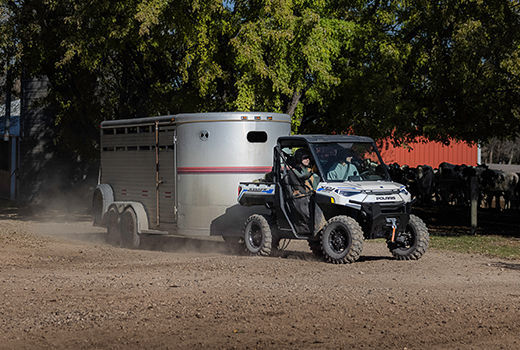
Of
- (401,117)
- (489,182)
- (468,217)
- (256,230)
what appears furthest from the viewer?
(489,182)

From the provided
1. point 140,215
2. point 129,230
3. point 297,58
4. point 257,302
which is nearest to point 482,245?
point 297,58

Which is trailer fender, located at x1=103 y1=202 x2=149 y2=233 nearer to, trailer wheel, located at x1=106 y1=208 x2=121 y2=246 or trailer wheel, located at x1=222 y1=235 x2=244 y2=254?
trailer wheel, located at x1=106 y1=208 x2=121 y2=246

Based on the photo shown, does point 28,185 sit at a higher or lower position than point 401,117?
lower

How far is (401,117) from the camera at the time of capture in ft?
76.4

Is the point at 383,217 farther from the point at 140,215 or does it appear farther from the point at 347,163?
the point at 140,215

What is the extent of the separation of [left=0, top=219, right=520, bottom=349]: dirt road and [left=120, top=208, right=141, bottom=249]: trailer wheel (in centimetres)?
227

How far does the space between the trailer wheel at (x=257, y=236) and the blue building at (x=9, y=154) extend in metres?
23.3

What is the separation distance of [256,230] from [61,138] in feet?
67.2

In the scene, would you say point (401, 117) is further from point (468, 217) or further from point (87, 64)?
point (87, 64)

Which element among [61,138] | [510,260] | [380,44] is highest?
[380,44]

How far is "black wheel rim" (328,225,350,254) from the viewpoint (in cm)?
1379

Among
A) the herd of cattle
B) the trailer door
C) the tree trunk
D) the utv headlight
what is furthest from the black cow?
the utv headlight

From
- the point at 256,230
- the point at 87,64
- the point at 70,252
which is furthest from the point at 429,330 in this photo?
the point at 87,64

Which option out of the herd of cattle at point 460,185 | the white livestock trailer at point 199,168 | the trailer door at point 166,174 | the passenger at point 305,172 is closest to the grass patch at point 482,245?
the passenger at point 305,172
